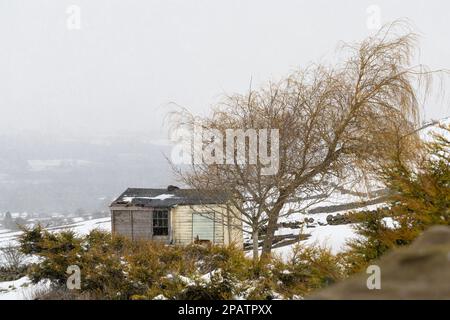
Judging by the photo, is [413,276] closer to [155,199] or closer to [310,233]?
[310,233]

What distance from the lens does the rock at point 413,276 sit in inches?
53.0

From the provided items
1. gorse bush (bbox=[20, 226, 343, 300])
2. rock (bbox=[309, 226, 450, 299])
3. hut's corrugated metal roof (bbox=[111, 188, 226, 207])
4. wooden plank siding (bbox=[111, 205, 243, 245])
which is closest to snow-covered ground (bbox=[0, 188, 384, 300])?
gorse bush (bbox=[20, 226, 343, 300])

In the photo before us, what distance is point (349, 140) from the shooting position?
10.6 metres

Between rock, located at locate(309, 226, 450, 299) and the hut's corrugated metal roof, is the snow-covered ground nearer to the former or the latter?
the hut's corrugated metal roof

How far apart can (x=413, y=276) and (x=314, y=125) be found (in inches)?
366

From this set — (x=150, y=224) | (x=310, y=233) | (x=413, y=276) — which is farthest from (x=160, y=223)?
(x=413, y=276)

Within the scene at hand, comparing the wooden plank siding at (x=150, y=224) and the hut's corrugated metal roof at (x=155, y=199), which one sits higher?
the hut's corrugated metal roof at (x=155, y=199)

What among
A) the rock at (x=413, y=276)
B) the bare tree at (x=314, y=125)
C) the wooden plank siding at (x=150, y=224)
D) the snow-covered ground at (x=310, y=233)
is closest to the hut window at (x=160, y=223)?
the wooden plank siding at (x=150, y=224)

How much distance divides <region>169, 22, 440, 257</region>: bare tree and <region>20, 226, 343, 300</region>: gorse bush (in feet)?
9.00

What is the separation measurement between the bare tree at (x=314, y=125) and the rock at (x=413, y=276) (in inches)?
324

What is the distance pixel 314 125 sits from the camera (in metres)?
10.4

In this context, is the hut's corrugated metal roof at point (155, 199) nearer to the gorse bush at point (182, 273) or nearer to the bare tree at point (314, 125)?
the bare tree at point (314, 125)
